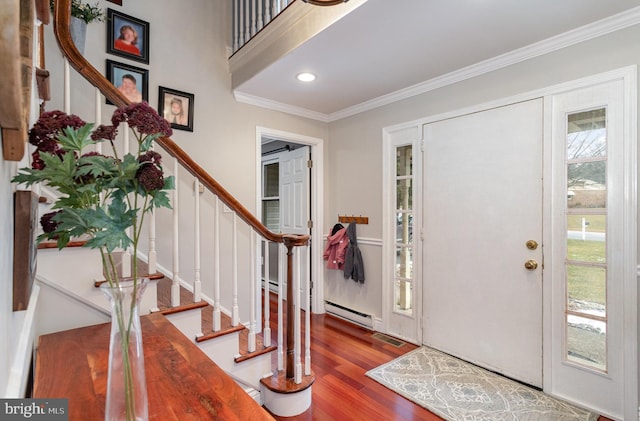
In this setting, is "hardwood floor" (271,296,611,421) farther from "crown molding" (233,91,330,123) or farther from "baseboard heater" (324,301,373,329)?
"crown molding" (233,91,330,123)

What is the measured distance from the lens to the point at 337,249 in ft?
11.7

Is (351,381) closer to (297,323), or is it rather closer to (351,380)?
(351,380)

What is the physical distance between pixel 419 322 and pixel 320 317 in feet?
3.94

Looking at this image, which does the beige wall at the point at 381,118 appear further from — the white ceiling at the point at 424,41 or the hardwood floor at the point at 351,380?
the hardwood floor at the point at 351,380

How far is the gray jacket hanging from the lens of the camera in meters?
3.39

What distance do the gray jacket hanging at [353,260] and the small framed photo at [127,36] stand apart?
243 centimetres

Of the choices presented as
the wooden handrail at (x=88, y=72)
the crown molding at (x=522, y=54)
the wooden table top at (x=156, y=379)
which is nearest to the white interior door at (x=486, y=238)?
the crown molding at (x=522, y=54)

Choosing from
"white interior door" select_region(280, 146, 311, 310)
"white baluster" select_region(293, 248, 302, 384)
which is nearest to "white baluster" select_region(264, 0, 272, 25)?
"white interior door" select_region(280, 146, 311, 310)

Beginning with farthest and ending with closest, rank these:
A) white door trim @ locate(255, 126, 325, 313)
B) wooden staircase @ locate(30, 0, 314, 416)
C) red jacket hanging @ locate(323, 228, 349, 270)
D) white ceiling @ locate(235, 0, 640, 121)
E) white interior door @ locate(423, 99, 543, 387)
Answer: white door trim @ locate(255, 126, 325, 313), red jacket hanging @ locate(323, 228, 349, 270), white interior door @ locate(423, 99, 543, 387), white ceiling @ locate(235, 0, 640, 121), wooden staircase @ locate(30, 0, 314, 416)

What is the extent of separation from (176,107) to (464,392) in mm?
3062

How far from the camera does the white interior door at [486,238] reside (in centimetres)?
225

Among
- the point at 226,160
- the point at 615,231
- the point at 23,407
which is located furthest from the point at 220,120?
the point at 615,231

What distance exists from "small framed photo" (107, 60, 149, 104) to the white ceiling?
0.79 metres

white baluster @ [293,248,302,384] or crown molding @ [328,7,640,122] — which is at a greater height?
crown molding @ [328,7,640,122]
